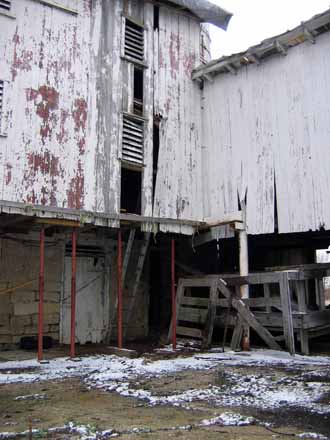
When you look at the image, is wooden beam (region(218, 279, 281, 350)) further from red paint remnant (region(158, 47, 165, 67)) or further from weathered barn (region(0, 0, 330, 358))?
red paint remnant (region(158, 47, 165, 67))

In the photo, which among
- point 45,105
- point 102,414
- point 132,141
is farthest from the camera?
point 132,141

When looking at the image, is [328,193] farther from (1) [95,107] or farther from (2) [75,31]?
(2) [75,31]

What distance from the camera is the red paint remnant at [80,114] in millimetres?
10582

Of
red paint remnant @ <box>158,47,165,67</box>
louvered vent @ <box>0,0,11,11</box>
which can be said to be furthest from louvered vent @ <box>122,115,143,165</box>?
louvered vent @ <box>0,0,11,11</box>

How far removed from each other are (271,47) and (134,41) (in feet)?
11.6

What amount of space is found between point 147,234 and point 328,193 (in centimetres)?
471

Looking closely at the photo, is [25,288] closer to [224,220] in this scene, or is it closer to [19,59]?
[224,220]

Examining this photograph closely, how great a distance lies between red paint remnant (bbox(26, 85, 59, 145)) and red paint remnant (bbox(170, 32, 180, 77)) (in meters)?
3.69

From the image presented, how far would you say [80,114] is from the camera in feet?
35.0

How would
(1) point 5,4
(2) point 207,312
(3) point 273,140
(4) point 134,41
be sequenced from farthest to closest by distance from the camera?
(4) point 134,41 < (2) point 207,312 < (3) point 273,140 < (1) point 5,4

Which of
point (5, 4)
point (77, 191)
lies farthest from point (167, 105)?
point (5, 4)

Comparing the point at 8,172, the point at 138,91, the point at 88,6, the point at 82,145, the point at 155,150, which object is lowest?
the point at 8,172

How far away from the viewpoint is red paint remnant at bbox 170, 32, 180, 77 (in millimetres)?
12547

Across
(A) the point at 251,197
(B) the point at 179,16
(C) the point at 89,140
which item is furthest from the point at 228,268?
(B) the point at 179,16
